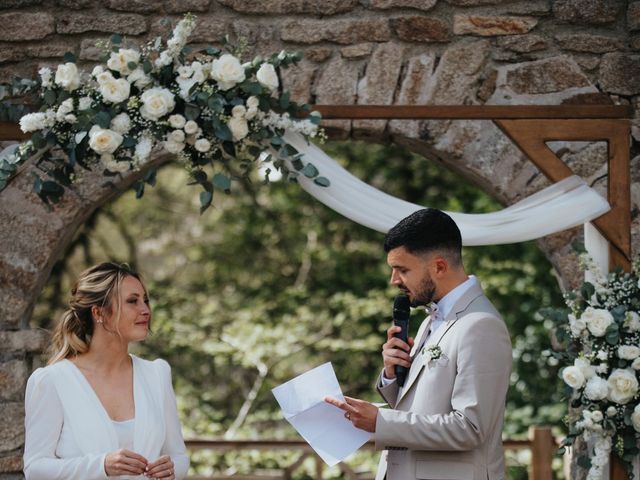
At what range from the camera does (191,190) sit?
9766 mm

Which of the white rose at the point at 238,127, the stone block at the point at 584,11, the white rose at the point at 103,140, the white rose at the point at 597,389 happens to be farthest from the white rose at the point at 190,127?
Result: the stone block at the point at 584,11

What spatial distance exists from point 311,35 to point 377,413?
6.55ft

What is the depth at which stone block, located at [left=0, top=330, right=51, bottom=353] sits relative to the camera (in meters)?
4.28

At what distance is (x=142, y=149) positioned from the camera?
137 inches

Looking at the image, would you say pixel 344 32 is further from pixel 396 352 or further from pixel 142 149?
pixel 396 352

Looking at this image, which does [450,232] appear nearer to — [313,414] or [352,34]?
[313,414]

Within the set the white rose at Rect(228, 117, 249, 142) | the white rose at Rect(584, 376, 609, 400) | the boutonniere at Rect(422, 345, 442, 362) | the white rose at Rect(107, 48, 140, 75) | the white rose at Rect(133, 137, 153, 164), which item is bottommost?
the white rose at Rect(584, 376, 609, 400)

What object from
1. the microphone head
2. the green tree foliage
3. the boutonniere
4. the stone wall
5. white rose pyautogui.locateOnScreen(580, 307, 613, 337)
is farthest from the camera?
the green tree foliage

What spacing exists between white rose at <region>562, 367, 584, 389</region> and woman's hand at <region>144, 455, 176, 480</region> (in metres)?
1.50

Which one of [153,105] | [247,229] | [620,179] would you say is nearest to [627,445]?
[620,179]

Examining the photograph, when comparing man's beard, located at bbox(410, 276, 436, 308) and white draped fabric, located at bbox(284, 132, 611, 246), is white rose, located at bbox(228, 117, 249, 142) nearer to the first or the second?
white draped fabric, located at bbox(284, 132, 611, 246)

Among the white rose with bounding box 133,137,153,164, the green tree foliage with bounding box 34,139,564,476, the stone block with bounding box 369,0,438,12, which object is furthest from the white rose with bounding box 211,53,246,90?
the green tree foliage with bounding box 34,139,564,476

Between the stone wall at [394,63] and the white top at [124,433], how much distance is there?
118 centimetres

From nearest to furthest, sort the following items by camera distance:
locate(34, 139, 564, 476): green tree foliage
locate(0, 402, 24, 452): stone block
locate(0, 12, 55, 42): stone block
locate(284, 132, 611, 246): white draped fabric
A: locate(284, 132, 611, 246): white draped fabric → locate(0, 402, 24, 452): stone block → locate(0, 12, 55, 42): stone block → locate(34, 139, 564, 476): green tree foliage
